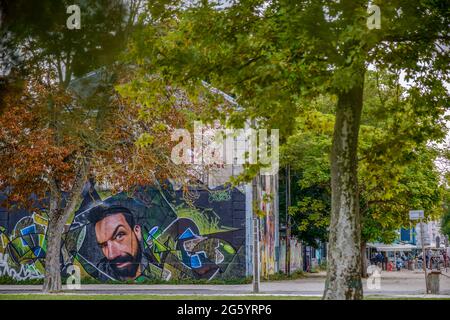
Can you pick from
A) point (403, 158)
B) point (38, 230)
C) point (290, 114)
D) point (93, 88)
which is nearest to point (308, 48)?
point (290, 114)

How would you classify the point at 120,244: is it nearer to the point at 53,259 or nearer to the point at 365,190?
the point at 53,259

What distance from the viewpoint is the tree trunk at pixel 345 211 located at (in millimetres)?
13531

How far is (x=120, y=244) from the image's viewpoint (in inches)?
1288

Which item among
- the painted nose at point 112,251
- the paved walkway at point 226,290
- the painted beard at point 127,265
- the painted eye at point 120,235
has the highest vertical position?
the painted eye at point 120,235

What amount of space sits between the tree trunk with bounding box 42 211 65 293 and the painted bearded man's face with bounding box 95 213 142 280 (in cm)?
876

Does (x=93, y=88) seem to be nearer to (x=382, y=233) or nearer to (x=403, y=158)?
(x=403, y=158)

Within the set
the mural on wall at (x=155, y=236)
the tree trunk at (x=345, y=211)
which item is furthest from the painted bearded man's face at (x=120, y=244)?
the tree trunk at (x=345, y=211)

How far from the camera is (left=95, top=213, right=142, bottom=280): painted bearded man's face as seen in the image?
107 ft

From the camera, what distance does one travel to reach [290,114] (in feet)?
47.3

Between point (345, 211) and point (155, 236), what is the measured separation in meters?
19.7

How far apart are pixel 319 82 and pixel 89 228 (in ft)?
72.1

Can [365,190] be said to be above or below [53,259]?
above

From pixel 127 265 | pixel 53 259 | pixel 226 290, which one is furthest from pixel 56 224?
pixel 127 265

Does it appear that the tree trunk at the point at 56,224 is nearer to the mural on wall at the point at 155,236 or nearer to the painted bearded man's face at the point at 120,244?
the mural on wall at the point at 155,236
